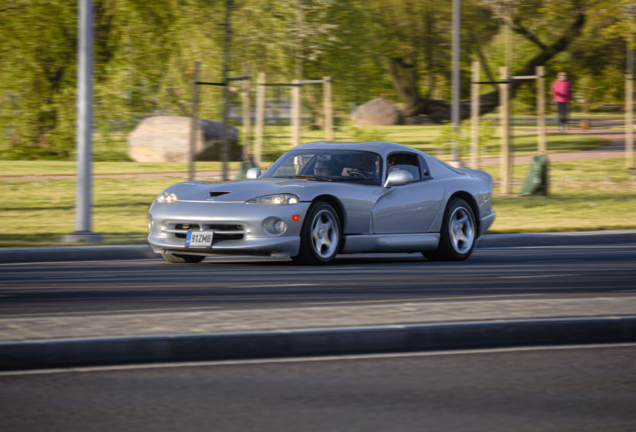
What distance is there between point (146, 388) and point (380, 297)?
11.0ft

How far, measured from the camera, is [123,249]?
12.6m

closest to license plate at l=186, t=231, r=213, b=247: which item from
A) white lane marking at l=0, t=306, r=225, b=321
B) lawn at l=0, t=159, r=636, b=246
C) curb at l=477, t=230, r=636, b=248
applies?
white lane marking at l=0, t=306, r=225, b=321

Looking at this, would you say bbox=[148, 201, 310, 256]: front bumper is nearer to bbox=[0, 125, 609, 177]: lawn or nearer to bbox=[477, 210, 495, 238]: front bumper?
bbox=[477, 210, 495, 238]: front bumper

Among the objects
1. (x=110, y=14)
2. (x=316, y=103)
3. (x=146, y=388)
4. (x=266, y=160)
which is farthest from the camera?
(x=316, y=103)

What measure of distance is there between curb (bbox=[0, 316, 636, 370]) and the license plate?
4388 millimetres

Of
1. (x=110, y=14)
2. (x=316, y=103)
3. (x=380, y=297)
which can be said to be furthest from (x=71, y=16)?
(x=380, y=297)

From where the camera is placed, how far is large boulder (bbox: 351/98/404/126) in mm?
42656

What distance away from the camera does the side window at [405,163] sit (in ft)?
38.5

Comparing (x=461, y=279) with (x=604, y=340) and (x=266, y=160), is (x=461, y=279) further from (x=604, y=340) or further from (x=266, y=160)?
(x=266, y=160)

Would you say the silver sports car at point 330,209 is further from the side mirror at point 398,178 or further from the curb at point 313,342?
the curb at point 313,342

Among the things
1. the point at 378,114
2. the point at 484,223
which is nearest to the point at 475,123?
the point at 484,223

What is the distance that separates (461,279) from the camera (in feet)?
31.9

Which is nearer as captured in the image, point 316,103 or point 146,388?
point 146,388

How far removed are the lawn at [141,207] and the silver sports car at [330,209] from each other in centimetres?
314
